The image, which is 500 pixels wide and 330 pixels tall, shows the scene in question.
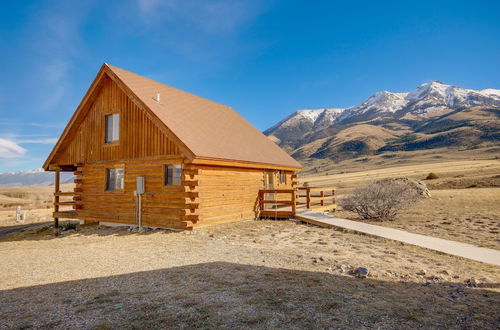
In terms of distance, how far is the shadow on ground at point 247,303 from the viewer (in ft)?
14.0

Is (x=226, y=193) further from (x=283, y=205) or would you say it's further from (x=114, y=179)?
(x=114, y=179)

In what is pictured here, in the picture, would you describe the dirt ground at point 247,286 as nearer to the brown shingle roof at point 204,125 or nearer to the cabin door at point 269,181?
the brown shingle roof at point 204,125

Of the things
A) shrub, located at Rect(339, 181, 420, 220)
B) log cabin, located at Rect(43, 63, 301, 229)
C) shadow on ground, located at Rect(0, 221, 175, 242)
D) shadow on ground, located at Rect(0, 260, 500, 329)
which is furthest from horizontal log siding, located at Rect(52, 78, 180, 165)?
shrub, located at Rect(339, 181, 420, 220)

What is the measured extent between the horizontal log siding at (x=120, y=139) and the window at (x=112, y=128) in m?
0.21

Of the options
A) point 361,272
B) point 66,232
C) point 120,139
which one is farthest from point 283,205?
point 361,272

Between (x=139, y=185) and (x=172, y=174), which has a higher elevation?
(x=172, y=174)

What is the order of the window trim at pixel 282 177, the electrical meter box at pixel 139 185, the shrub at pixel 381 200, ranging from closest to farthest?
the electrical meter box at pixel 139 185
the shrub at pixel 381 200
the window trim at pixel 282 177

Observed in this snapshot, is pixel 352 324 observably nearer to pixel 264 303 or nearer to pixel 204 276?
pixel 264 303

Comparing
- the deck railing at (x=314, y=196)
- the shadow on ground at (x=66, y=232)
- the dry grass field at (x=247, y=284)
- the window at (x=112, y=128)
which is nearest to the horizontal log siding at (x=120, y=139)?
the window at (x=112, y=128)

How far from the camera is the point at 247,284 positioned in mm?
5910

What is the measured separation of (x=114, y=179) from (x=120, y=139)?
7.06ft

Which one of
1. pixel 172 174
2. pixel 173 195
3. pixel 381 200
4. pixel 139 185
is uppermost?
pixel 172 174

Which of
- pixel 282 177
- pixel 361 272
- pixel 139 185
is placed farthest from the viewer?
pixel 282 177

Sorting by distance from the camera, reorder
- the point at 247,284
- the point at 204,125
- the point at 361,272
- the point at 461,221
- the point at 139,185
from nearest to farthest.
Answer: the point at 247,284 → the point at 361,272 → the point at 139,185 → the point at 461,221 → the point at 204,125
